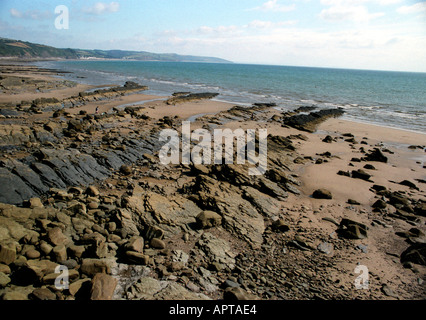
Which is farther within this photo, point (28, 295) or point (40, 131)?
point (40, 131)

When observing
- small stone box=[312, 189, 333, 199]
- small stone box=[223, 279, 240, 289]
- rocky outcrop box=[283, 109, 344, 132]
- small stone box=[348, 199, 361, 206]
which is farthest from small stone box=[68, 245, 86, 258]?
rocky outcrop box=[283, 109, 344, 132]

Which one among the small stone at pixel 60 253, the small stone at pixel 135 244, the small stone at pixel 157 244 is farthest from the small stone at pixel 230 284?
the small stone at pixel 60 253

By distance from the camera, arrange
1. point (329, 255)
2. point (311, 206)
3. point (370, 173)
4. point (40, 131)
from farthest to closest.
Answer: point (40, 131)
point (370, 173)
point (311, 206)
point (329, 255)

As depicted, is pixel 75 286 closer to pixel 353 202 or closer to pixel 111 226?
pixel 111 226

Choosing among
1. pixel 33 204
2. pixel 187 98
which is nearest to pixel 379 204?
pixel 33 204

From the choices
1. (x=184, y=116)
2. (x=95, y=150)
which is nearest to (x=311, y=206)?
(x=95, y=150)

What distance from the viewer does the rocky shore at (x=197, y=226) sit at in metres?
7.45

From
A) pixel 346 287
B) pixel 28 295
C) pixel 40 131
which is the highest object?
pixel 40 131

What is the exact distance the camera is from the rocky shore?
7453 millimetres

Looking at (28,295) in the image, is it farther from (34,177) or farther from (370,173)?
(370,173)

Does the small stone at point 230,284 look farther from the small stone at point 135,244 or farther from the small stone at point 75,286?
the small stone at point 75,286

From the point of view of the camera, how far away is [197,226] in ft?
34.3

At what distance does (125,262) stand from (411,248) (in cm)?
1103

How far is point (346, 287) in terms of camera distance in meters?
8.13
